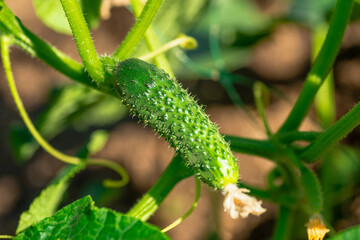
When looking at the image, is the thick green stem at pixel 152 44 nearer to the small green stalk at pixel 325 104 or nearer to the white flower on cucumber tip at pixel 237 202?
the white flower on cucumber tip at pixel 237 202

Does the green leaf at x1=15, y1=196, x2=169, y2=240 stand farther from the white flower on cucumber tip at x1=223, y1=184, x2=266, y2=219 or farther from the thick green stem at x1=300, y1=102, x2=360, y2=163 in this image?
the thick green stem at x1=300, y1=102, x2=360, y2=163

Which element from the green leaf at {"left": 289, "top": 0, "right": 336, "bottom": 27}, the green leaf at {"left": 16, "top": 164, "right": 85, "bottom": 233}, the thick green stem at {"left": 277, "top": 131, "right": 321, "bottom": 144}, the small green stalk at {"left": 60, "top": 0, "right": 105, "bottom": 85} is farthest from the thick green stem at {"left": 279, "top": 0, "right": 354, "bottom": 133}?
the green leaf at {"left": 289, "top": 0, "right": 336, "bottom": 27}

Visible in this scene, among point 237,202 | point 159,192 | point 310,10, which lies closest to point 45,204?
point 159,192

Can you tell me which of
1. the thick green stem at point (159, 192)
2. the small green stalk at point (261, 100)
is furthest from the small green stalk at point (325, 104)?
the thick green stem at point (159, 192)

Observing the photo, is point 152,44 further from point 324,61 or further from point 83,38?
point 324,61

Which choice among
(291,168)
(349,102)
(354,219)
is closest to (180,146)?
(291,168)
